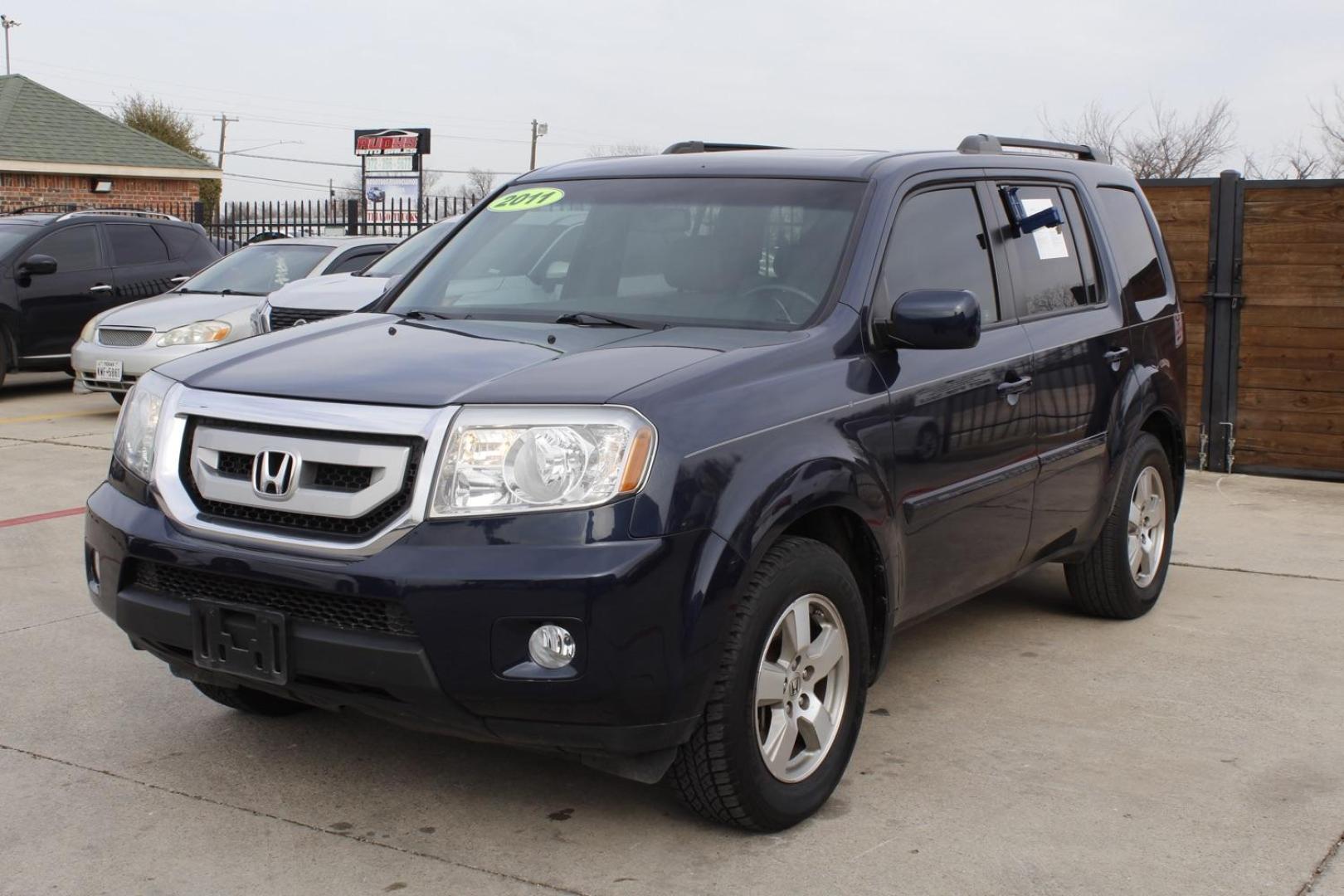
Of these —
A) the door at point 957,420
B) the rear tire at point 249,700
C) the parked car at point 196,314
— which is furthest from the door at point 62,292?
the door at point 957,420

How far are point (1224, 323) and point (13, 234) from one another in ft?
35.8

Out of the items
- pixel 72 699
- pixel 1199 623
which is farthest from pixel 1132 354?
pixel 72 699

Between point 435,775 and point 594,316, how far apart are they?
1.42m

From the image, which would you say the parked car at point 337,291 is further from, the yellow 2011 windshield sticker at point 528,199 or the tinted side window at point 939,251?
the tinted side window at point 939,251

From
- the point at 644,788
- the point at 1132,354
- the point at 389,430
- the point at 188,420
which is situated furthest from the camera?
the point at 1132,354

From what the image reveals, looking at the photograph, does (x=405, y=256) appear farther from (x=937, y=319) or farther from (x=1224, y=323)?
(x=937, y=319)

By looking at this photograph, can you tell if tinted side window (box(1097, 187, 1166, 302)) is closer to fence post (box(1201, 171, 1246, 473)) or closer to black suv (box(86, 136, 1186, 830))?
black suv (box(86, 136, 1186, 830))

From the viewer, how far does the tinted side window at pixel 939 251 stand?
14.7ft

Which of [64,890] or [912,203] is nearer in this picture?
[64,890]

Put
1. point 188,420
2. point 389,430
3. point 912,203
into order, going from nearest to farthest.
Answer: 1. point 389,430
2. point 188,420
3. point 912,203

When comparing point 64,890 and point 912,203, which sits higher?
point 912,203

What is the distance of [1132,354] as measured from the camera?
19.1ft

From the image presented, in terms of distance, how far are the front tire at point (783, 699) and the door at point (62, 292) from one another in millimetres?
11776

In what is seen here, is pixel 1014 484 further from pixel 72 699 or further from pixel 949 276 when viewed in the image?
pixel 72 699
